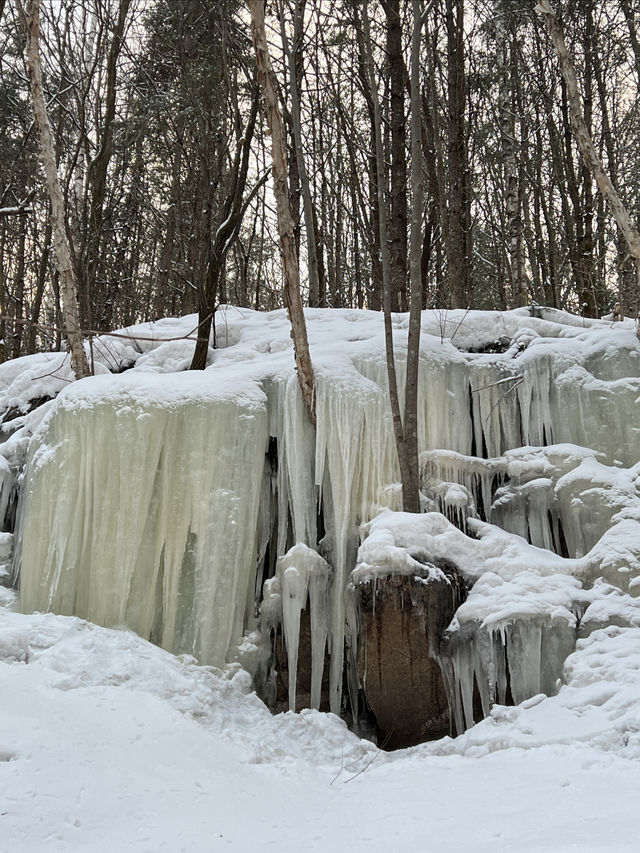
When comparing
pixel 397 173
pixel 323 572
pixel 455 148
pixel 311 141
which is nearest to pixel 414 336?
pixel 323 572

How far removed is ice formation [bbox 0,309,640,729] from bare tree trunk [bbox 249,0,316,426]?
0.20 m

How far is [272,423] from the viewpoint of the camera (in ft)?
17.2

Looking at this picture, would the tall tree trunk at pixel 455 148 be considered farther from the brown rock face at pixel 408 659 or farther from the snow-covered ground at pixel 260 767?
the snow-covered ground at pixel 260 767

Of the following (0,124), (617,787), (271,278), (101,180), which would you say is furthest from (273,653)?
(271,278)

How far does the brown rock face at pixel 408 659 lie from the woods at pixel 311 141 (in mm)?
3129

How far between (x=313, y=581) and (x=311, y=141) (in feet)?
32.5

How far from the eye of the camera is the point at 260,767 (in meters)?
3.30

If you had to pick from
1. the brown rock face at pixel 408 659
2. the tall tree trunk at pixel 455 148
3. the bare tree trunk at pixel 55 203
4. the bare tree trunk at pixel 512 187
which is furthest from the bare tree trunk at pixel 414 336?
the bare tree trunk at pixel 512 187

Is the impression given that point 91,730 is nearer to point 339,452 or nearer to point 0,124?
point 339,452

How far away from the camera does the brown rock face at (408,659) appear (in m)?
4.30

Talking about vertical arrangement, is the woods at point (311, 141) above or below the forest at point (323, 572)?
above

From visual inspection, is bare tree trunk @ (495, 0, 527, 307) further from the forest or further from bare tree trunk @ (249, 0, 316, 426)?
bare tree trunk @ (249, 0, 316, 426)

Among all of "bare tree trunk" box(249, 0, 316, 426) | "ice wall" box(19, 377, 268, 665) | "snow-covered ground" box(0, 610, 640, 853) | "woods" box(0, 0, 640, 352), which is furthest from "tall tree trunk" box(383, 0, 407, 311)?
"snow-covered ground" box(0, 610, 640, 853)

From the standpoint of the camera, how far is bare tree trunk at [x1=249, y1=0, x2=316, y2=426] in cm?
470
